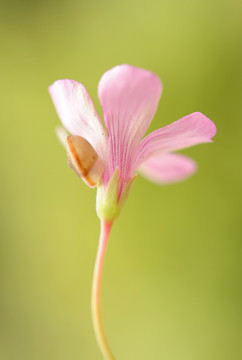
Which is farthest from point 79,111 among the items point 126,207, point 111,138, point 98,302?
point 126,207

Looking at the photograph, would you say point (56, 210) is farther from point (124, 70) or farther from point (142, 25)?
point (124, 70)

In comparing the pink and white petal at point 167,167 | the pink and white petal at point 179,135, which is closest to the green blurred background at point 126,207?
the pink and white petal at point 167,167

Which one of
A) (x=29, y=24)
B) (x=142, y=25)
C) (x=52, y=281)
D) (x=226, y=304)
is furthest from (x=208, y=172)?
(x=29, y=24)

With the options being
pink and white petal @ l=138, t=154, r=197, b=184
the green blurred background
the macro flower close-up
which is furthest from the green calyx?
the green blurred background

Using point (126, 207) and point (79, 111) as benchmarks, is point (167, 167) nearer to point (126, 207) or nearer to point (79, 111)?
point (79, 111)

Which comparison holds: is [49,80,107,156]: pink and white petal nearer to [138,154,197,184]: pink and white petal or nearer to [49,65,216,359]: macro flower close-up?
[49,65,216,359]: macro flower close-up

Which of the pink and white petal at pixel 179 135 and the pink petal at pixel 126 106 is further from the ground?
the pink petal at pixel 126 106

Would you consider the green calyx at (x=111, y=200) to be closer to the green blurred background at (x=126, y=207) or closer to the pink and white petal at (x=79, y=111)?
the pink and white petal at (x=79, y=111)
